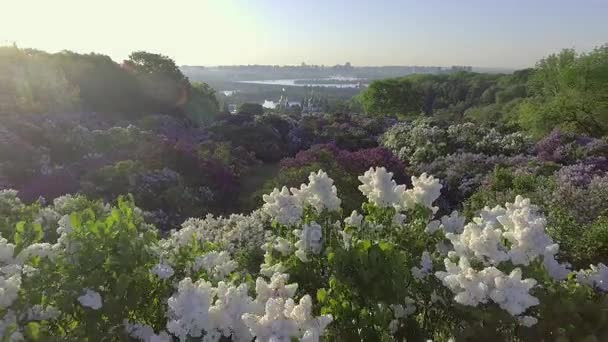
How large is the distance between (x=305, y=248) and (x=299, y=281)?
305 mm

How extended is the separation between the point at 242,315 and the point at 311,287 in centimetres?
116

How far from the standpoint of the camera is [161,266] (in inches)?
147

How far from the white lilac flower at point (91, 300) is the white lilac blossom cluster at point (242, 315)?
51 cm

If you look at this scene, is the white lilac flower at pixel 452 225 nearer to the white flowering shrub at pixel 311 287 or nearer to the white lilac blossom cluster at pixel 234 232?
the white flowering shrub at pixel 311 287

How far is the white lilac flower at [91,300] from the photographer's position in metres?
3.30

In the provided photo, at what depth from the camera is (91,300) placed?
3312 mm

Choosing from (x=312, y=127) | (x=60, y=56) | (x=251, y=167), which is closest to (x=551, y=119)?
(x=312, y=127)

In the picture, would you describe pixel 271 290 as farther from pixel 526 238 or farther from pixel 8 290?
pixel 526 238

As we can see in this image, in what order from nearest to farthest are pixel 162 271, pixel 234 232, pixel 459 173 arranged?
pixel 162 271 → pixel 234 232 → pixel 459 173

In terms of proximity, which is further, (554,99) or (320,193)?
(554,99)

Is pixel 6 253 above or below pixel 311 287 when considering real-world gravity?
above

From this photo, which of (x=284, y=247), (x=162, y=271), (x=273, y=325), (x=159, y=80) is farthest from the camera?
(x=159, y=80)

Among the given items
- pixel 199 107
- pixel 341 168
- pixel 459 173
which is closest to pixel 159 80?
pixel 199 107

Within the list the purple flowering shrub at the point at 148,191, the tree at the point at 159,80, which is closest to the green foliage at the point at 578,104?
the purple flowering shrub at the point at 148,191
